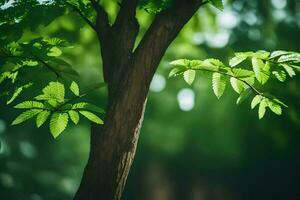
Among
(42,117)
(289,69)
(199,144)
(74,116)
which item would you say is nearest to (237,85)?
(289,69)

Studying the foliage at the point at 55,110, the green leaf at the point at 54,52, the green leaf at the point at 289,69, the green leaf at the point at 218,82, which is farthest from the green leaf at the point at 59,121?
the green leaf at the point at 289,69

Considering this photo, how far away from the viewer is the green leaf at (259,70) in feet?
5.30

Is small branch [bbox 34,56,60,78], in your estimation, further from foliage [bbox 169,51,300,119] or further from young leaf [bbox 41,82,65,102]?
foliage [bbox 169,51,300,119]

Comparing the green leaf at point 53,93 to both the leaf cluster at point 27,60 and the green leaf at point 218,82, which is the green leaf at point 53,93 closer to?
the leaf cluster at point 27,60

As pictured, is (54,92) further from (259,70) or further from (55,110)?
(259,70)

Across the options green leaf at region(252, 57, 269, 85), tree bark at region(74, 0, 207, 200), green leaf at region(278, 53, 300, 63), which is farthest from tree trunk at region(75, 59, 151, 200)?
green leaf at region(278, 53, 300, 63)

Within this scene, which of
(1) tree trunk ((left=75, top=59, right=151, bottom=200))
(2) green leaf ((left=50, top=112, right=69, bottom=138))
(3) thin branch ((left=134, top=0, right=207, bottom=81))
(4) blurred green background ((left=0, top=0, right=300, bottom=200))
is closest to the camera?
(2) green leaf ((left=50, top=112, right=69, bottom=138))

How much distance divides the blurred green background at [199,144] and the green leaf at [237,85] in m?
3.44

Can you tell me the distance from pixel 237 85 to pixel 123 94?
0.61m

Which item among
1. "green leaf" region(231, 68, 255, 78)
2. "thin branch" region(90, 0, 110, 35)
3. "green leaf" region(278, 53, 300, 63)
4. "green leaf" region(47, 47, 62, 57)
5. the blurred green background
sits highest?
"thin branch" region(90, 0, 110, 35)

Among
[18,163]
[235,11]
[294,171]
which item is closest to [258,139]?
[294,171]

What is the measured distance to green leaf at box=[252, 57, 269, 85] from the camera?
1615 mm

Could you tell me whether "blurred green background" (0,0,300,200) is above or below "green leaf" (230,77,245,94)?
below

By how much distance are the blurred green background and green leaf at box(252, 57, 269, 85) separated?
3.55 meters
